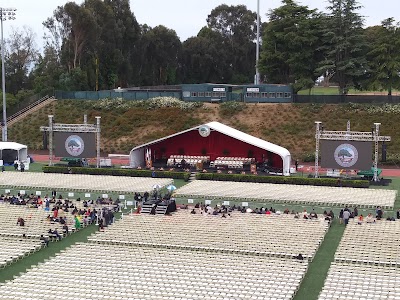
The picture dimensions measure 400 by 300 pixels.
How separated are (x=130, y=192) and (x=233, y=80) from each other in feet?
238

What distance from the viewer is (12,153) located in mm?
61312

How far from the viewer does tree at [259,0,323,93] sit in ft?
251

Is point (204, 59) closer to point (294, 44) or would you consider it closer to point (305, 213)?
point (294, 44)

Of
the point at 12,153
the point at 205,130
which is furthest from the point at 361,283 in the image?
the point at 12,153

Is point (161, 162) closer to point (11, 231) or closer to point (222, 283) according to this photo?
point (11, 231)

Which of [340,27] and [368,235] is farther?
[340,27]

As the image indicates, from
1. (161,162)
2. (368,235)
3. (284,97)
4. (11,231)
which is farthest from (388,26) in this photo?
(11,231)

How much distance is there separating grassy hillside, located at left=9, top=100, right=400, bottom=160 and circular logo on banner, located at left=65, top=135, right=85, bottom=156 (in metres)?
11.7

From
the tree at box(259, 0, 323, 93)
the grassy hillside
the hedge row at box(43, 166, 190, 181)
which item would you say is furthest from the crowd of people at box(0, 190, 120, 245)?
the tree at box(259, 0, 323, 93)

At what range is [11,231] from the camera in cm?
3262

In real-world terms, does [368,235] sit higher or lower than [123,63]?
lower

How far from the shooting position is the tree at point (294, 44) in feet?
251

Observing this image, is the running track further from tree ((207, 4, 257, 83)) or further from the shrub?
tree ((207, 4, 257, 83))

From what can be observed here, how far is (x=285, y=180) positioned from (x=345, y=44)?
29.6 m
